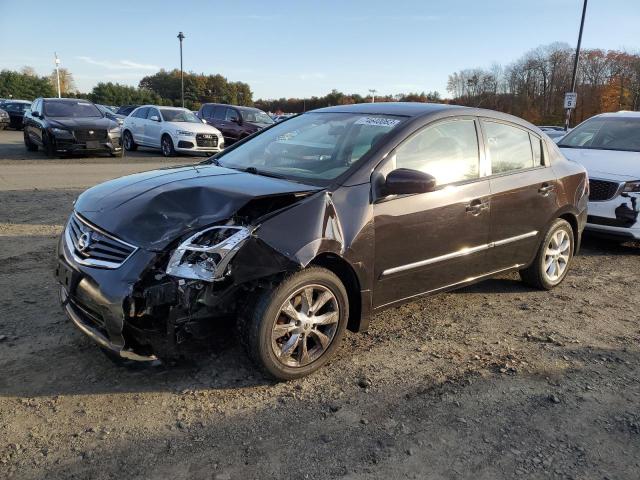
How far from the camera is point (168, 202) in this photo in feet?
10.4

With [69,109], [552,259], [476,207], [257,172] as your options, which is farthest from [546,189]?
[69,109]

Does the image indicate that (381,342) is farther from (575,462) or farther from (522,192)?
(522,192)

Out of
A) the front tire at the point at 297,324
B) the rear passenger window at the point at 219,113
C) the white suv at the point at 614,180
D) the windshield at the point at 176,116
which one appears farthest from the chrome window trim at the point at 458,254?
the rear passenger window at the point at 219,113

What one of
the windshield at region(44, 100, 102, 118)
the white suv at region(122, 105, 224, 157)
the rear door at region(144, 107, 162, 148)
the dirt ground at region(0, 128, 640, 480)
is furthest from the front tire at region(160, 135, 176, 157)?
the dirt ground at region(0, 128, 640, 480)

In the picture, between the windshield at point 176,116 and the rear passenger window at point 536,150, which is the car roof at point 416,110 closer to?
the rear passenger window at point 536,150

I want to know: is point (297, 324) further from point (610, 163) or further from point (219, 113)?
A: point (219, 113)

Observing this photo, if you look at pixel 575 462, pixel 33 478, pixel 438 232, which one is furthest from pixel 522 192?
pixel 33 478

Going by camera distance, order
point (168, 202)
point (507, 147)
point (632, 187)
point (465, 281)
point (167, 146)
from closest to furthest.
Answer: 1. point (168, 202)
2. point (465, 281)
3. point (507, 147)
4. point (632, 187)
5. point (167, 146)

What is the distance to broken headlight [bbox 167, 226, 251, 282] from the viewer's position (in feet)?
9.34

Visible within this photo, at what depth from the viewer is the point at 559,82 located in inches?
2709

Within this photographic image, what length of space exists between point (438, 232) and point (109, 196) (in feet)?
7.53

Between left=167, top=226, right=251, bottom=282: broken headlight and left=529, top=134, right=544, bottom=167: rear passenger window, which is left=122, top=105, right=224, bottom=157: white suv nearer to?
A: left=529, top=134, right=544, bottom=167: rear passenger window

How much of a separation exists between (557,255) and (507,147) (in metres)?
1.33

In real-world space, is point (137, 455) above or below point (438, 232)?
below
